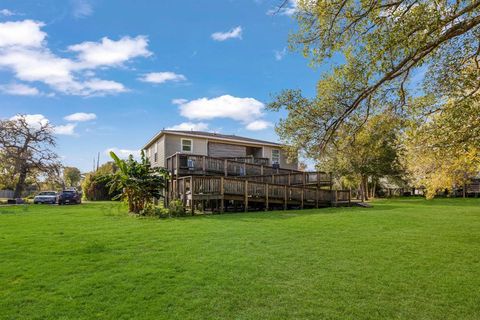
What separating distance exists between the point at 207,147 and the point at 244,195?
1013 centimetres

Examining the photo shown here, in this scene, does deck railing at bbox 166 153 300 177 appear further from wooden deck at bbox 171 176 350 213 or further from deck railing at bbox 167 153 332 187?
wooden deck at bbox 171 176 350 213

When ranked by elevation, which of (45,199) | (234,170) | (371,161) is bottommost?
(45,199)

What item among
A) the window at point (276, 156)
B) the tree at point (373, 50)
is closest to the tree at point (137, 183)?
the tree at point (373, 50)

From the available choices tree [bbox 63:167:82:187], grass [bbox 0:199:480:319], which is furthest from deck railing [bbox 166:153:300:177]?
tree [bbox 63:167:82:187]

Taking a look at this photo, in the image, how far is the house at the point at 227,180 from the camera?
15.5m

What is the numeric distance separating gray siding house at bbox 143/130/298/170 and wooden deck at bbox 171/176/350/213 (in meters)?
3.28

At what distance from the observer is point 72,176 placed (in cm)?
7050

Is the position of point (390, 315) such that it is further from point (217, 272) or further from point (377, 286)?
point (217, 272)

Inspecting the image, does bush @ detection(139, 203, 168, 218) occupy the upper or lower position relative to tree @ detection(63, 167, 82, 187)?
lower

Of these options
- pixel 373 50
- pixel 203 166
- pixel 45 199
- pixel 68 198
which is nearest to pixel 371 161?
pixel 203 166

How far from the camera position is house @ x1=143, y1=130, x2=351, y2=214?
15.5 m

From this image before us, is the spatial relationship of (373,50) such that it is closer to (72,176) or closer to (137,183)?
(137,183)

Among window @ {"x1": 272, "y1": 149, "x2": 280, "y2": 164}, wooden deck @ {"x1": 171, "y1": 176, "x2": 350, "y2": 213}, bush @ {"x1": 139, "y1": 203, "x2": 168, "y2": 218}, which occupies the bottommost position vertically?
bush @ {"x1": 139, "y1": 203, "x2": 168, "y2": 218}

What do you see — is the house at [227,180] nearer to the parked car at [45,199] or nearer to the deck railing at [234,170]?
the deck railing at [234,170]
